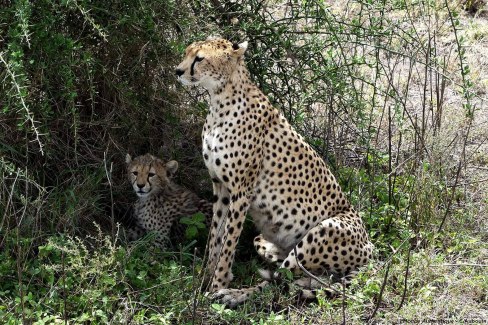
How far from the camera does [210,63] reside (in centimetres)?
462

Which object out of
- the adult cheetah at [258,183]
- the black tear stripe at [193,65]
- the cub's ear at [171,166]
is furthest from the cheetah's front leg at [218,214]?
the black tear stripe at [193,65]

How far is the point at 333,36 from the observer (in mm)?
5340

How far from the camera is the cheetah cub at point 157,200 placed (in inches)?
208

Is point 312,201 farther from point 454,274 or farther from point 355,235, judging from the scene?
point 454,274

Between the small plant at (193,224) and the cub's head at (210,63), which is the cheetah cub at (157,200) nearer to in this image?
the small plant at (193,224)

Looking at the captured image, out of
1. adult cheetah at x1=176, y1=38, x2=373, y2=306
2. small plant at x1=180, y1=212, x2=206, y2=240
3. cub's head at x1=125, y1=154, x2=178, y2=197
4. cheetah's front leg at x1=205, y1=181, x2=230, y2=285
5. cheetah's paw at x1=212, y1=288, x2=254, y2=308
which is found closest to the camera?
cheetah's paw at x1=212, y1=288, x2=254, y2=308

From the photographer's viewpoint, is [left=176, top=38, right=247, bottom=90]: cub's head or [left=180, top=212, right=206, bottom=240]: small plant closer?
[left=176, top=38, right=247, bottom=90]: cub's head

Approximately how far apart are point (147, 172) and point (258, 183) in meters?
0.81

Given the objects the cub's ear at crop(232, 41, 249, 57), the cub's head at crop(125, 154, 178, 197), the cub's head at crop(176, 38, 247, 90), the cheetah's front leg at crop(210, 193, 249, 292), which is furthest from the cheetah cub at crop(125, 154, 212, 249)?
the cub's ear at crop(232, 41, 249, 57)

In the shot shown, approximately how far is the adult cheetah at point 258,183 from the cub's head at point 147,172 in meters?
0.57

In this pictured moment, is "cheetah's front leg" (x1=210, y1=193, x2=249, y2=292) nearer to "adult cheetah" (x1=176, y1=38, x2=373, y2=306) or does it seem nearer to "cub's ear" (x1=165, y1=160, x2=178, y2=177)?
"adult cheetah" (x1=176, y1=38, x2=373, y2=306)

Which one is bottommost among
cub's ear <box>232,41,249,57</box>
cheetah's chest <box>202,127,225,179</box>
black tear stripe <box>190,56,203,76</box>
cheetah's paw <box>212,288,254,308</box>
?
cheetah's paw <box>212,288,254,308</box>

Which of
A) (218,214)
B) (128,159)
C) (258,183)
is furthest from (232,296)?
(128,159)

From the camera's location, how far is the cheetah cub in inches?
208
